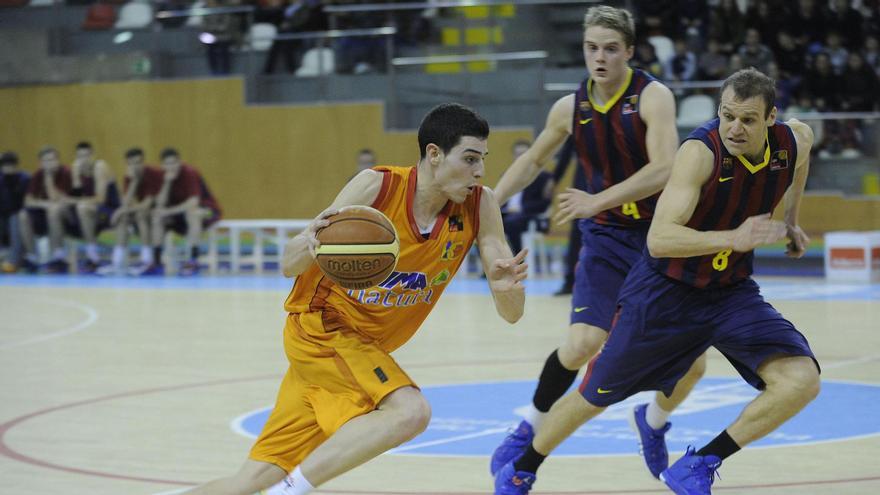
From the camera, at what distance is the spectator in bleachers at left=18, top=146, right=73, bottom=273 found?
18.8 meters

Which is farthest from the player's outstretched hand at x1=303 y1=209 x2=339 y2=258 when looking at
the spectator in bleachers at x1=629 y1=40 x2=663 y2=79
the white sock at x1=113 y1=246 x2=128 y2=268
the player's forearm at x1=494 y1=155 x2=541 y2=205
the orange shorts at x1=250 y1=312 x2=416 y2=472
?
the white sock at x1=113 y1=246 x2=128 y2=268

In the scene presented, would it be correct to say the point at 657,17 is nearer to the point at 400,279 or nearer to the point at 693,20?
the point at 693,20

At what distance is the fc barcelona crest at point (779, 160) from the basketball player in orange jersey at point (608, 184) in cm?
80

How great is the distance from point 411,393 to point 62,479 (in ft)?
7.48

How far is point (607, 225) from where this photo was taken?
634 cm

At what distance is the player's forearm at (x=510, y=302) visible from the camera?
4.73 m

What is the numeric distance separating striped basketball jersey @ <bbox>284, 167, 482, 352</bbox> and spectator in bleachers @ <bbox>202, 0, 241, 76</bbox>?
16.5m

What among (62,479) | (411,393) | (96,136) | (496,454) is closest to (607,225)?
(496,454)

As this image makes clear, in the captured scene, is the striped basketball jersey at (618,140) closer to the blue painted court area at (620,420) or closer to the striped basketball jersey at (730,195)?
the striped basketball jersey at (730,195)

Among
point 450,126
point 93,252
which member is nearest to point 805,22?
point 93,252

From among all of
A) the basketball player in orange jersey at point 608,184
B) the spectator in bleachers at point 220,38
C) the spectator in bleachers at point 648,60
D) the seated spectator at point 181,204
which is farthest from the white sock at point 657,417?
the spectator in bleachers at point 220,38

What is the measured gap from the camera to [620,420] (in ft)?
24.7

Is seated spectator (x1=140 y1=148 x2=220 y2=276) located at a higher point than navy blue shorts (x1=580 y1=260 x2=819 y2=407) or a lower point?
lower

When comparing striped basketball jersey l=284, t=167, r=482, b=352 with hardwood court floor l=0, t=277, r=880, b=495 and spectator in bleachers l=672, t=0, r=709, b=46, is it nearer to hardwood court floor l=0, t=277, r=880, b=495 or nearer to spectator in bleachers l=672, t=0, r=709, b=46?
hardwood court floor l=0, t=277, r=880, b=495
